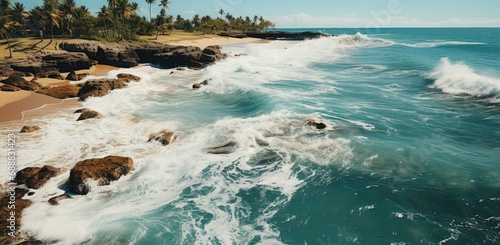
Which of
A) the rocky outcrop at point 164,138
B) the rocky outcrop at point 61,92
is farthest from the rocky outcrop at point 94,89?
the rocky outcrop at point 164,138

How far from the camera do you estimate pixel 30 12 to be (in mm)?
45656

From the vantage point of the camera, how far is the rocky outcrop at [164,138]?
16.9 metres

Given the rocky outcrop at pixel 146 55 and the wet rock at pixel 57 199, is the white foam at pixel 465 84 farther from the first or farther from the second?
the rocky outcrop at pixel 146 55

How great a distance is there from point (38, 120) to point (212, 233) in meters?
17.5

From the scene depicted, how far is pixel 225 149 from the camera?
16141 mm

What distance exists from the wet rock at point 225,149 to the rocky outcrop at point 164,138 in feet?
8.99

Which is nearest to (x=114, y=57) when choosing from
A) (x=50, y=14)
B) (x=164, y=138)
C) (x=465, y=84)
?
(x=50, y=14)

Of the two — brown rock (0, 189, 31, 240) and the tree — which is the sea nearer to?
brown rock (0, 189, 31, 240)

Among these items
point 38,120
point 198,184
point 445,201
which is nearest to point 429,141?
point 445,201

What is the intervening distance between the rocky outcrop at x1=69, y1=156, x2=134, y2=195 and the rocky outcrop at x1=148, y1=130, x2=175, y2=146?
2.86 m

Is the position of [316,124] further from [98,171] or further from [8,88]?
[8,88]

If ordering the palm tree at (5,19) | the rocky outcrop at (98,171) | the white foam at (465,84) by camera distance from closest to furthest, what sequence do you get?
the rocky outcrop at (98,171)
the white foam at (465,84)
the palm tree at (5,19)

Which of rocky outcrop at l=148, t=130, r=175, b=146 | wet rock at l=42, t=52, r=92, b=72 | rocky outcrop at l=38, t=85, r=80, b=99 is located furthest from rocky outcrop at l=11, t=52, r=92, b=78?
rocky outcrop at l=148, t=130, r=175, b=146

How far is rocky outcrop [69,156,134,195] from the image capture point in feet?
40.0
